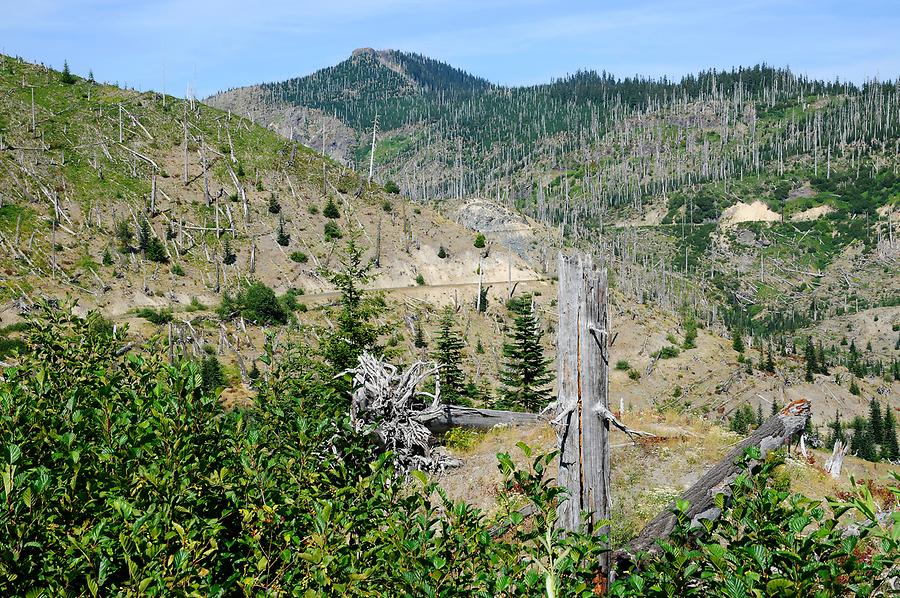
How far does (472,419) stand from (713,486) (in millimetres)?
9212

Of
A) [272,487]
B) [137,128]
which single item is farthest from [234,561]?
[137,128]

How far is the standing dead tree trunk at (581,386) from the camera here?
24.7 feet

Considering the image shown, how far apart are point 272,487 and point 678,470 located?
13647mm

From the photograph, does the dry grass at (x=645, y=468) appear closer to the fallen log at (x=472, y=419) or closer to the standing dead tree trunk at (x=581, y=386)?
the fallen log at (x=472, y=419)

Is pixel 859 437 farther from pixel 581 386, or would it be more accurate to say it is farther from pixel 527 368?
pixel 581 386

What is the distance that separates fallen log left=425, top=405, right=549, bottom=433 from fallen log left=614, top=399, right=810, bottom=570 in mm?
6003

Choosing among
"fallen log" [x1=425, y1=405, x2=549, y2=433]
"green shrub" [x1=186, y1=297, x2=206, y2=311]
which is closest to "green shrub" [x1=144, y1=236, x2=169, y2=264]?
"green shrub" [x1=186, y1=297, x2=206, y2=311]

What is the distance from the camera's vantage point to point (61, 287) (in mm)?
51656

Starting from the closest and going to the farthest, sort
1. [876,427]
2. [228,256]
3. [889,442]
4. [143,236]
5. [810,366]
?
[143,236], [228,256], [889,442], [876,427], [810,366]

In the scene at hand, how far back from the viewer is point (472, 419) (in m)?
20.1

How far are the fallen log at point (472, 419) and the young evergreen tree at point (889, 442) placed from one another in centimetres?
5972

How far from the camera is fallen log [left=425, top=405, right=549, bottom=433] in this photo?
1898 cm

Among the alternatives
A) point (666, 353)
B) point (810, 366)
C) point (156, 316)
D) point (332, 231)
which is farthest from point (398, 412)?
point (810, 366)

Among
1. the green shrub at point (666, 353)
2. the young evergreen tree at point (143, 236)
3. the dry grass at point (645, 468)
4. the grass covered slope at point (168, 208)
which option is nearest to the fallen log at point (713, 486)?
the dry grass at point (645, 468)
